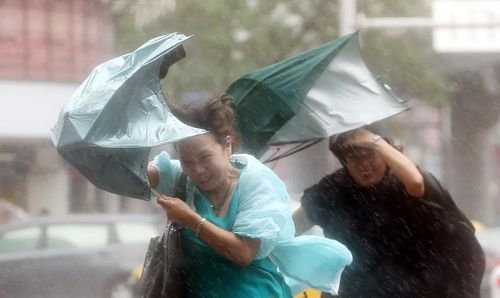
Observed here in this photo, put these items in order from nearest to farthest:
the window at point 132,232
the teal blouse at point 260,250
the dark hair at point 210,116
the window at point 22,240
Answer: the teal blouse at point 260,250, the dark hair at point 210,116, the window at point 22,240, the window at point 132,232

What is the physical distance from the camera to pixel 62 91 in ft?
88.1

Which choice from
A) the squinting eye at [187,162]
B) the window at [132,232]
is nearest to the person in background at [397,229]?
the squinting eye at [187,162]

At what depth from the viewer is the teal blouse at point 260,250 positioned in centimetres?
341

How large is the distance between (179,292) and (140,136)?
494mm

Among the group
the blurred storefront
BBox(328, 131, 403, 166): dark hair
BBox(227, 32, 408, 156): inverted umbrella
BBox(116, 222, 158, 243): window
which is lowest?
the blurred storefront

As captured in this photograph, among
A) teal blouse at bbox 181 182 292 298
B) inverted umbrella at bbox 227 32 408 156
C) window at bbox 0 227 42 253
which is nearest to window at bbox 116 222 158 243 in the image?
window at bbox 0 227 42 253

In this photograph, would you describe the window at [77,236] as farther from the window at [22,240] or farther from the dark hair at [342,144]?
the dark hair at [342,144]

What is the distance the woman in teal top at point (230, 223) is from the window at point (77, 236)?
10.4m

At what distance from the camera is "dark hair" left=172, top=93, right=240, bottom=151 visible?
3521 mm

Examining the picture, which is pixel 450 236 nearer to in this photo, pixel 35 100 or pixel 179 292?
pixel 179 292

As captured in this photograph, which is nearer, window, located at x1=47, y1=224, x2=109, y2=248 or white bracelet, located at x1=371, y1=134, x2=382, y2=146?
white bracelet, located at x1=371, y1=134, x2=382, y2=146

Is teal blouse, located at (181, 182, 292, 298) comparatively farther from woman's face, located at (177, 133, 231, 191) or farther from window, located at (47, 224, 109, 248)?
window, located at (47, 224, 109, 248)

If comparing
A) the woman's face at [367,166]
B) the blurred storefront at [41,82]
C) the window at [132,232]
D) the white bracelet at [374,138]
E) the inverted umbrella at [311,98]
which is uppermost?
the inverted umbrella at [311,98]

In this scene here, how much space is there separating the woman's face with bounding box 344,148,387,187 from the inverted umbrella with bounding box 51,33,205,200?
94cm
